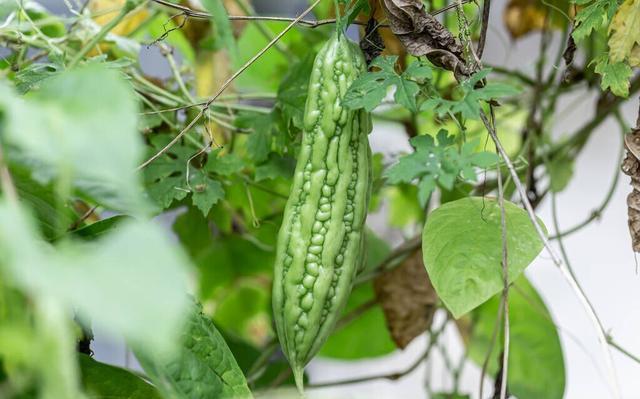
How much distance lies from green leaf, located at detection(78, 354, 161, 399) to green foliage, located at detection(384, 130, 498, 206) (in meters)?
0.28

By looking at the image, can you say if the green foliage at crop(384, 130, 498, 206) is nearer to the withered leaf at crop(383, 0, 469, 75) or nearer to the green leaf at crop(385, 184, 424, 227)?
the withered leaf at crop(383, 0, 469, 75)

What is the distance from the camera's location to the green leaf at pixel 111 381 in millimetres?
701

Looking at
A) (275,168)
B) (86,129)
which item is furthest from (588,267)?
(86,129)

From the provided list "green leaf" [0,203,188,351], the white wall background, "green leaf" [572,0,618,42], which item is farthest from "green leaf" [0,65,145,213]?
the white wall background

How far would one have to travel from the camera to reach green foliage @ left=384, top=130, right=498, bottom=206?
613 millimetres

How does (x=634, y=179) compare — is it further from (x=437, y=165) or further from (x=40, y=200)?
(x=40, y=200)

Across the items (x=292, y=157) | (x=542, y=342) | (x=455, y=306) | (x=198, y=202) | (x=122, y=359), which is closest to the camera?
(x=455, y=306)

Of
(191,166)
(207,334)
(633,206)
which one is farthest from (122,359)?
(633,206)

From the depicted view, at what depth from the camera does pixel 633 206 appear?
726 mm

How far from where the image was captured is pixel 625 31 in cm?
74

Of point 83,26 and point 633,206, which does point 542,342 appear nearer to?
point 633,206

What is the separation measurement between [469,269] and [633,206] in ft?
0.52

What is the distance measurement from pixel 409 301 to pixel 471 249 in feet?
1.40

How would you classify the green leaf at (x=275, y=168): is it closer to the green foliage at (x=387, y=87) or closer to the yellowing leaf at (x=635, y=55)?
the green foliage at (x=387, y=87)
